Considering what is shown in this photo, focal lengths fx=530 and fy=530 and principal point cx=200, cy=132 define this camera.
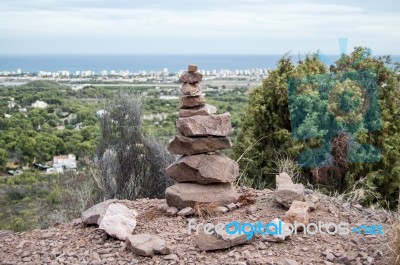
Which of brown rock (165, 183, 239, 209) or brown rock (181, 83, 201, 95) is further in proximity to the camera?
brown rock (181, 83, 201, 95)

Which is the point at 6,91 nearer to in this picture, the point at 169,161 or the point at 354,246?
the point at 169,161

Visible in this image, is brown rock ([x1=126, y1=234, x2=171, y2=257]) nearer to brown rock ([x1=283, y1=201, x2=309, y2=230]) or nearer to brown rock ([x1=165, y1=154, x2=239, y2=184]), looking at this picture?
brown rock ([x1=165, y1=154, x2=239, y2=184])

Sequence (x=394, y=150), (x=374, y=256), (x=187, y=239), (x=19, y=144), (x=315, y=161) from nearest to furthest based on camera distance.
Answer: (x=374, y=256) → (x=187, y=239) → (x=315, y=161) → (x=394, y=150) → (x=19, y=144)

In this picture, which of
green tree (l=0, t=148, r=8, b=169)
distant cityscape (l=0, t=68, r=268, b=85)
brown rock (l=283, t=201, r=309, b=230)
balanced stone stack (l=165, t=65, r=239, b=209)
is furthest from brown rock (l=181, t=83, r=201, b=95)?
distant cityscape (l=0, t=68, r=268, b=85)

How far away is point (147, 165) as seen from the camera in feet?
35.6

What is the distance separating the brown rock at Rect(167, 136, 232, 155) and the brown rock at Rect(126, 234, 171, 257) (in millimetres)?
1438

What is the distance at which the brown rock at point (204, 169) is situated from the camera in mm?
6676

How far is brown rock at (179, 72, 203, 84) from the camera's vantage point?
22.4 feet

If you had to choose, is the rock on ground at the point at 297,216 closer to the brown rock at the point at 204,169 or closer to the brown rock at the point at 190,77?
the brown rock at the point at 204,169

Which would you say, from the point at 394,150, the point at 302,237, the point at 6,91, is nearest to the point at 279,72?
the point at 394,150

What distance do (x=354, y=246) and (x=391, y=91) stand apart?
7167 mm

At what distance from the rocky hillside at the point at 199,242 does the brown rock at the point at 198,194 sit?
0.12 meters

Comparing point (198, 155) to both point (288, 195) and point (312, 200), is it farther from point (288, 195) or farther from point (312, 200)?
point (312, 200)

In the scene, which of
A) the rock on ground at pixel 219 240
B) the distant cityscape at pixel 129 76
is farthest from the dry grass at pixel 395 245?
the distant cityscape at pixel 129 76
